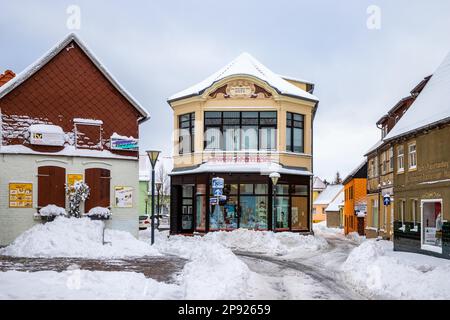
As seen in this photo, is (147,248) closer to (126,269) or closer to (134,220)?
(134,220)

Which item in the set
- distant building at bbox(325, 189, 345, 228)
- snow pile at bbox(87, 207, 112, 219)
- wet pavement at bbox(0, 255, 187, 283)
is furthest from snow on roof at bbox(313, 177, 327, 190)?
wet pavement at bbox(0, 255, 187, 283)

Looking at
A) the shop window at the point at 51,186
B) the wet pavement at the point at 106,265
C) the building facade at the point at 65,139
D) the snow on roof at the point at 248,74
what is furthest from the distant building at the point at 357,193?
the wet pavement at the point at 106,265

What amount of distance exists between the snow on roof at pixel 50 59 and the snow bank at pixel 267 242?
26.0 feet

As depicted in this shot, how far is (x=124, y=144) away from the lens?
2625 cm

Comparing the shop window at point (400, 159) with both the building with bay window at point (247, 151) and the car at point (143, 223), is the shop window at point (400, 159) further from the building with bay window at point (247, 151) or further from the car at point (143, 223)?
the car at point (143, 223)

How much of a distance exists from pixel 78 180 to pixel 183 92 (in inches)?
548

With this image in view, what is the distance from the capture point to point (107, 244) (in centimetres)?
2241

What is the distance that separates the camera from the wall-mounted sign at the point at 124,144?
26.1m

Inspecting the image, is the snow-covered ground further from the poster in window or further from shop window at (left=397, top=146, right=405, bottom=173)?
shop window at (left=397, top=146, right=405, bottom=173)

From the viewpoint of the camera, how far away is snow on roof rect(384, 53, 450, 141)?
22.2 m

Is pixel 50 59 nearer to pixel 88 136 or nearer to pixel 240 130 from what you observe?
pixel 88 136

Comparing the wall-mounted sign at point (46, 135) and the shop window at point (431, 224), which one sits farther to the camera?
the wall-mounted sign at point (46, 135)

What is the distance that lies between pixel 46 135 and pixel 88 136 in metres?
1.88
